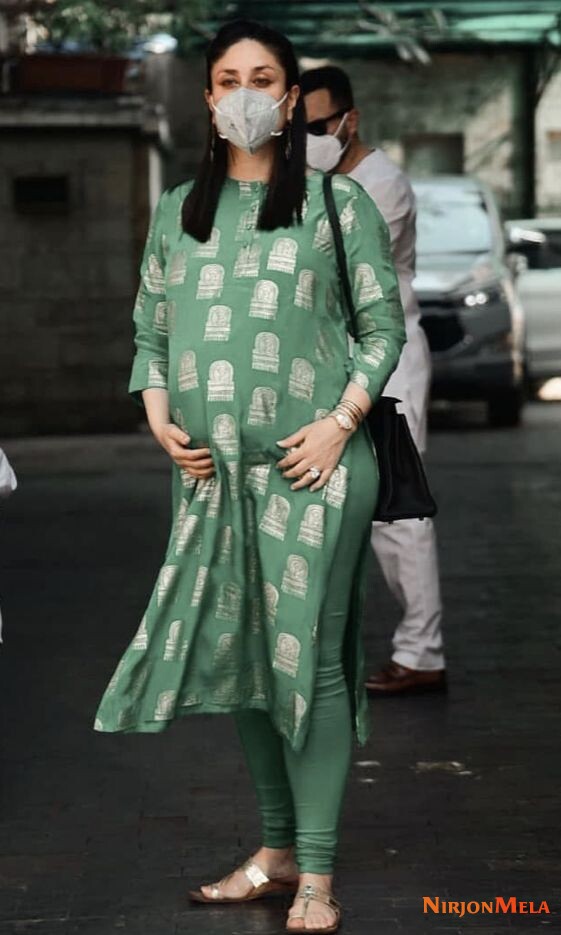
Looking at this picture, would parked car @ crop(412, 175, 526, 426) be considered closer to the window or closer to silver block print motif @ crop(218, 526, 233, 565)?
the window

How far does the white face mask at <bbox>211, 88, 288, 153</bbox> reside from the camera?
15.6 feet

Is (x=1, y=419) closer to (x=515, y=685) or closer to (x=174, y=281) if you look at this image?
(x=515, y=685)

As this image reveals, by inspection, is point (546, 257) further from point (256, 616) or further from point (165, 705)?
point (165, 705)

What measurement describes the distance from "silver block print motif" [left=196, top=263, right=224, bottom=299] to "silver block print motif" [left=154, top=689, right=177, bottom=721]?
843 mm

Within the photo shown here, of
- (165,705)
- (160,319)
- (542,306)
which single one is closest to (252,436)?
(160,319)

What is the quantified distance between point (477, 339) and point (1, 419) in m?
3.95

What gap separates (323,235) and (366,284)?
0.14 metres

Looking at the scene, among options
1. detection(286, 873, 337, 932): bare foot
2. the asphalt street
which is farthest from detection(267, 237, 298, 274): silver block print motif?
Answer: the asphalt street

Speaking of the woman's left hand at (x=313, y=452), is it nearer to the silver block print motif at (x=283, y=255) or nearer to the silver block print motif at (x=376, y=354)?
the silver block print motif at (x=376, y=354)

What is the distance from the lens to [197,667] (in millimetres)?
4875

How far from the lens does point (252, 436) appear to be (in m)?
4.80

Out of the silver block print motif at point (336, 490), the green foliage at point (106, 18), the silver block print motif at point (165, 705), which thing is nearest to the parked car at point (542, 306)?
the green foliage at point (106, 18)

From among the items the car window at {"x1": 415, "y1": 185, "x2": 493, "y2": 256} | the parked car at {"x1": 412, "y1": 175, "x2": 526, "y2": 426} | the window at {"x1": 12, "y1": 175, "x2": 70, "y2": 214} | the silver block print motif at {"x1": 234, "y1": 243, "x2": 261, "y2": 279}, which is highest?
Result: the silver block print motif at {"x1": 234, "y1": 243, "x2": 261, "y2": 279}

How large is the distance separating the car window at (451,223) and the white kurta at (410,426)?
37.9ft
